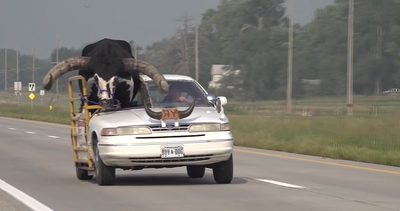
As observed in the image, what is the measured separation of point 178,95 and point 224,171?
154 centimetres

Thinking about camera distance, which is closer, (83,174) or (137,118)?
(137,118)

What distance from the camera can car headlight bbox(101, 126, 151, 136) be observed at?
45.7 ft

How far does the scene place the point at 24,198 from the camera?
42.8 feet

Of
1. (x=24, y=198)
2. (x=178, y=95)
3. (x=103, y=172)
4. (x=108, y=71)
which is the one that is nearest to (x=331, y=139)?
(x=178, y=95)

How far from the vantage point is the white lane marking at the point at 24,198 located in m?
11.9

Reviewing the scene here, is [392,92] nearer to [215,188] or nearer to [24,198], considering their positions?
[215,188]

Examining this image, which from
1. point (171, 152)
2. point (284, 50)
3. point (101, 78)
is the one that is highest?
point (284, 50)

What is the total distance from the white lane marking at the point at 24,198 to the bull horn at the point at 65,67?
65.2 inches

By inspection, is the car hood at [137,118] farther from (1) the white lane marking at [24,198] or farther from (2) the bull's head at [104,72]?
(1) the white lane marking at [24,198]

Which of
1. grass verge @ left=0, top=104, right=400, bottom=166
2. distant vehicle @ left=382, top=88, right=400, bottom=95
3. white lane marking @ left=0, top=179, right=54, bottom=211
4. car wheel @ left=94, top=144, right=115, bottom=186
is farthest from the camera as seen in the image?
distant vehicle @ left=382, top=88, right=400, bottom=95

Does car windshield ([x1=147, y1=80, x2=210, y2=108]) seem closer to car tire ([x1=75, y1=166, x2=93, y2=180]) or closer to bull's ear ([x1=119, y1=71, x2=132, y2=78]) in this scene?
bull's ear ([x1=119, y1=71, x2=132, y2=78])

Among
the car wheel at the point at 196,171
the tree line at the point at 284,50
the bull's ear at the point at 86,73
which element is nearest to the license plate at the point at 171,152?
the bull's ear at the point at 86,73

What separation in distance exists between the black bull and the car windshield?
407 mm

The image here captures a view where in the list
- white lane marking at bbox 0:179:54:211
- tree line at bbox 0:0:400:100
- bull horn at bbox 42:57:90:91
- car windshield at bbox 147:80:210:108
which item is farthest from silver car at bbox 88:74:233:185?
tree line at bbox 0:0:400:100
